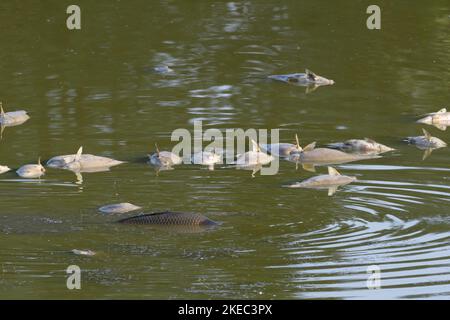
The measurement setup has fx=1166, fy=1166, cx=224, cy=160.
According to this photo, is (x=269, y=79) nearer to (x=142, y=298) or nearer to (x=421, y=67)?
(x=421, y=67)

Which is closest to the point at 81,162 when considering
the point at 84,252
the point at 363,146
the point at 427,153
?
the point at 363,146

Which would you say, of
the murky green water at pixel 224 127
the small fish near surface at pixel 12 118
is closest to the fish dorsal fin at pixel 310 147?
the murky green water at pixel 224 127

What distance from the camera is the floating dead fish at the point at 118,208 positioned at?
827 cm

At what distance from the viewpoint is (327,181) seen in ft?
30.4

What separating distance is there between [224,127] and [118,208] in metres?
3.51

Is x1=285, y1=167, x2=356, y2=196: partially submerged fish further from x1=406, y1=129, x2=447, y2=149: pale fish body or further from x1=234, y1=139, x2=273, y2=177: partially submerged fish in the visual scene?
x1=406, y1=129, x2=447, y2=149: pale fish body

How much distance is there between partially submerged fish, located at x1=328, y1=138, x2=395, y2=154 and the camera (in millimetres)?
10661

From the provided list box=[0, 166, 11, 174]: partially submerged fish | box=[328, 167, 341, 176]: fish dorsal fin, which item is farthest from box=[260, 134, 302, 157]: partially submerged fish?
box=[0, 166, 11, 174]: partially submerged fish

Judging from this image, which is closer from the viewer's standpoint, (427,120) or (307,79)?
(427,120)

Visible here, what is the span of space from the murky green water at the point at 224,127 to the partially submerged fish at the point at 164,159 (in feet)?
0.34

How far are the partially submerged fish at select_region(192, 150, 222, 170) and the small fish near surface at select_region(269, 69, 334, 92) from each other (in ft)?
11.2

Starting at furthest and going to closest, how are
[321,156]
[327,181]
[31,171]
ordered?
[321,156], [31,171], [327,181]

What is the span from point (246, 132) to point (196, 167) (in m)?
1.60

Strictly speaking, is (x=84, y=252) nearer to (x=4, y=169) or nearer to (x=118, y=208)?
(x=118, y=208)
